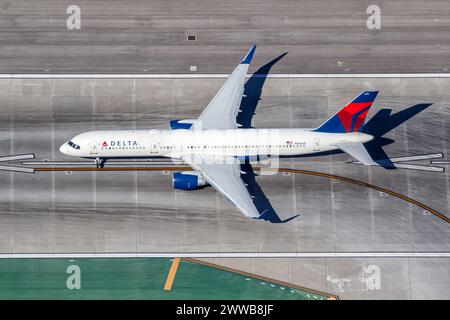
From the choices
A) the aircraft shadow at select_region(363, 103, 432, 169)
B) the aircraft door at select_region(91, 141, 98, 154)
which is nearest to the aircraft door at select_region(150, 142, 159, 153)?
the aircraft door at select_region(91, 141, 98, 154)

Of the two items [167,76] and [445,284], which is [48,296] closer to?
[167,76]

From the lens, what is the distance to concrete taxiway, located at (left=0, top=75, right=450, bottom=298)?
4997cm

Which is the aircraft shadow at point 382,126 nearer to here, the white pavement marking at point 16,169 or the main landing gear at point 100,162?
the main landing gear at point 100,162

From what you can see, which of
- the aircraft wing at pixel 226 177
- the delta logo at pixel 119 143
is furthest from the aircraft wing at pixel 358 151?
the delta logo at pixel 119 143

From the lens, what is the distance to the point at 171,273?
49500 mm

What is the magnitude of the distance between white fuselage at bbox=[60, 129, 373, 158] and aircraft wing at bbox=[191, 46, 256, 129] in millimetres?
1081

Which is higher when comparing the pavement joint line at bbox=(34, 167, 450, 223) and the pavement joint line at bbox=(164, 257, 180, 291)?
the pavement joint line at bbox=(34, 167, 450, 223)

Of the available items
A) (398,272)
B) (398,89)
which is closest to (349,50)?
(398,89)

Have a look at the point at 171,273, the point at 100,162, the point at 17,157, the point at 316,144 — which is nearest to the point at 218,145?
the point at 316,144

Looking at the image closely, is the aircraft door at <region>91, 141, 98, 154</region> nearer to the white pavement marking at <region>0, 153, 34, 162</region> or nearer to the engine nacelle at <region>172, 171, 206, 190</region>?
the white pavement marking at <region>0, 153, 34, 162</region>

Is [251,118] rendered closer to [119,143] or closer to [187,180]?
[187,180]

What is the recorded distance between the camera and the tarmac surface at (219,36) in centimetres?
5250

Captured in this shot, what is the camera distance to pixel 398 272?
5022 cm

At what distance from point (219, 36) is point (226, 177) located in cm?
1331
